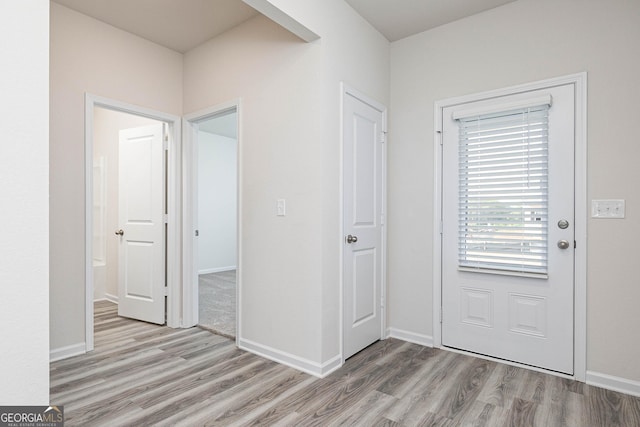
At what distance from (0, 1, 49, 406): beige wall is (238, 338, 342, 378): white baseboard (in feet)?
5.41

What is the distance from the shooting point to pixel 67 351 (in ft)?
9.30

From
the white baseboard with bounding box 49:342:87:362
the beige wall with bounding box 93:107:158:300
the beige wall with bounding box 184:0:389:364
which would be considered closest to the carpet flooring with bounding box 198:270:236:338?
the beige wall with bounding box 184:0:389:364

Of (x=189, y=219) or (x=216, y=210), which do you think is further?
(x=216, y=210)

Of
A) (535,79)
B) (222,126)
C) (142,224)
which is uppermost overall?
(222,126)

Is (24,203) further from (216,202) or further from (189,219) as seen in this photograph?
(216,202)

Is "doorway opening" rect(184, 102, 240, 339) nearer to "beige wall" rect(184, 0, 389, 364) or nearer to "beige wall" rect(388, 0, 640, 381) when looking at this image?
"beige wall" rect(184, 0, 389, 364)

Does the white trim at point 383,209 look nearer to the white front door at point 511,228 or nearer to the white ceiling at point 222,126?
the white front door at point 511,228

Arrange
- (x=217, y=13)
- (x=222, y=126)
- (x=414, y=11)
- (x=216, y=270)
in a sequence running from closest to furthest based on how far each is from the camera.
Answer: (x=414, y=11) < (x=217, y=13) < (x=222, y=126) < (x=216, y=270)

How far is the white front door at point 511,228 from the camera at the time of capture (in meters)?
2.48

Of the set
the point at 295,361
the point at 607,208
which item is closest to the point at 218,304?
the point at 295,361

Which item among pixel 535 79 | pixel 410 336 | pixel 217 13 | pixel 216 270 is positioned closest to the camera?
pixel 535 79

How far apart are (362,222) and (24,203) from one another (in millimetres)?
2237

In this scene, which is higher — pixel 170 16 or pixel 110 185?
pixel 170 16

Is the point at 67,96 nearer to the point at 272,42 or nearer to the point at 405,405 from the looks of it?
A: the point at 272,42
